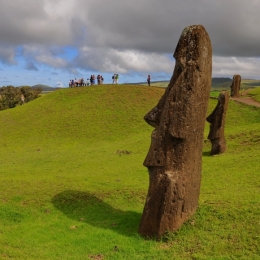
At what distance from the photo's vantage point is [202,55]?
371 inches

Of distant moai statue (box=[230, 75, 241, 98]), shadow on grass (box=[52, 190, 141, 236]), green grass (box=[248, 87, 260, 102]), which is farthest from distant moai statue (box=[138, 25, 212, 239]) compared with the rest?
distant moai statue (box=[230, 75, 241, 98])

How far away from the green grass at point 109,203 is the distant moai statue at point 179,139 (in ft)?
1.79

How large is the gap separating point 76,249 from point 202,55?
6.01 meters

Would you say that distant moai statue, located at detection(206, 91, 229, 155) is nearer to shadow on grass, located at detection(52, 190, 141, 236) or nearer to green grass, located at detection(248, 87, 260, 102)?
shadow on grass, located at detection(52, 190, 141, 236)

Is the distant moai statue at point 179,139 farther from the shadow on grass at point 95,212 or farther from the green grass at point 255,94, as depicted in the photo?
the green grass at point 255,94

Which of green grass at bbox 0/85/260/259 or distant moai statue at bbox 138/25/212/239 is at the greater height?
distant moai statue at bbox 138/25/212/239

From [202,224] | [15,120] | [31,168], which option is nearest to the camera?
[202,224]

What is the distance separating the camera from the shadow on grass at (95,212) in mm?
10461

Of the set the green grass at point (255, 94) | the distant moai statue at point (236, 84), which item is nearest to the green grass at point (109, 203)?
the green grass at point (255, 94)

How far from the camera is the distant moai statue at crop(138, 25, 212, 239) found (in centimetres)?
930

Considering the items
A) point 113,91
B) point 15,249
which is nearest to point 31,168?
point 15,249

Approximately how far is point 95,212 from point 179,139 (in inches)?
176

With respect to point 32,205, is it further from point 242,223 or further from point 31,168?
point 31,168

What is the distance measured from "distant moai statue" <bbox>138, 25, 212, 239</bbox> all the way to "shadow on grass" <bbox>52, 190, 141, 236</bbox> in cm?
94
